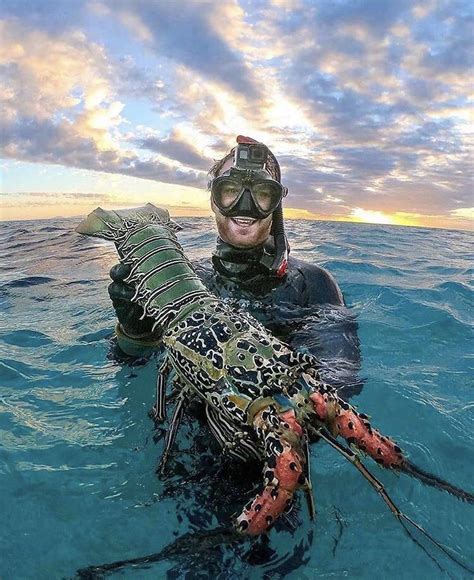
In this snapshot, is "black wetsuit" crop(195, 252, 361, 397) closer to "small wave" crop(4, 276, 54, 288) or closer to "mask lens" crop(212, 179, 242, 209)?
"mask lens" crop(212, 179, 242, 209)

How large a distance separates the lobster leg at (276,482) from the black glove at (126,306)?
6.96ft

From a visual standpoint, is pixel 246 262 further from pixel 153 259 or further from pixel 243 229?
pixel 153 259

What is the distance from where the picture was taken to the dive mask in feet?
14.9

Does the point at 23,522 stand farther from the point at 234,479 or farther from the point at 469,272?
the point at 469,272

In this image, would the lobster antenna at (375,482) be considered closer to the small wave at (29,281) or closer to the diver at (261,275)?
the diver at (261,275)

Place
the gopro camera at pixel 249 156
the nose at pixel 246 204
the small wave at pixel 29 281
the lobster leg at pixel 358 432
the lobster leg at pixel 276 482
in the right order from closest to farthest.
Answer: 1. the lobster leg at pixel 276 482
2. the lobster leg at pixel 358 432
3. the nose at pixel 246 204
4. the gopro camera at pixel 249 156
5. the small wave at pixel 29 281

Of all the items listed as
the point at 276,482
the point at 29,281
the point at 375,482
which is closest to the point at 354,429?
the point at 375,482

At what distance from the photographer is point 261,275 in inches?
193

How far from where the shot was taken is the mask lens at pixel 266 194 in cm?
455

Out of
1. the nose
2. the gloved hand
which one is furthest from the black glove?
the nose

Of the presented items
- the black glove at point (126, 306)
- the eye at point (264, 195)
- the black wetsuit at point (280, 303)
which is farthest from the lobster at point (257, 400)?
the eye at point (264, 195)

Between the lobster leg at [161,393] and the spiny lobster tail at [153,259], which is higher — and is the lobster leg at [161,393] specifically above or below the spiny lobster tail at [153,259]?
below

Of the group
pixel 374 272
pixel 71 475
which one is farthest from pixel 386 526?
pixel 374 272

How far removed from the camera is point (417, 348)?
615 centimetres
